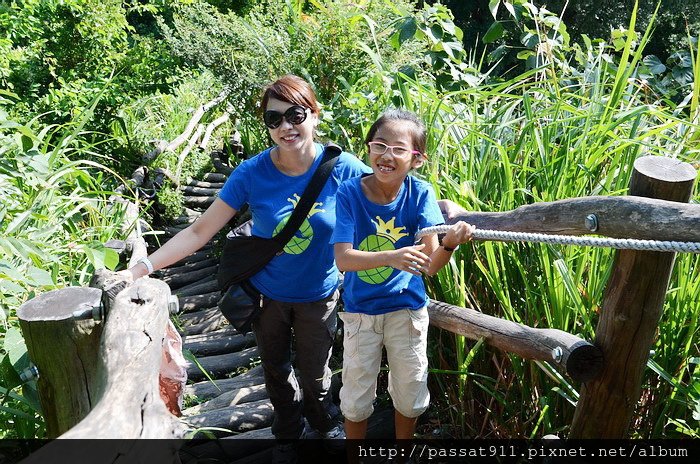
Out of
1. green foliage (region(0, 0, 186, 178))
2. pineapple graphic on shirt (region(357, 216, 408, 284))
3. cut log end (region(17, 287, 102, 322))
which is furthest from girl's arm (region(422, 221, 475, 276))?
green foliage (region(0, 0, 186, 178))

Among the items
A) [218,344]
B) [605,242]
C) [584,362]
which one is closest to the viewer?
[605,242]

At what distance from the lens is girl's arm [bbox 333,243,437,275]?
6.73ft

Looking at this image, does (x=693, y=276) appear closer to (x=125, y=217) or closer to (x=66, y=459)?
(x=66, y=459)

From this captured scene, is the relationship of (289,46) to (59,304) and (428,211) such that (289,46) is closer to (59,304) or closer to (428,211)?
(428,211)

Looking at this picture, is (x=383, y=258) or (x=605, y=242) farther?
(x=383, y=258)

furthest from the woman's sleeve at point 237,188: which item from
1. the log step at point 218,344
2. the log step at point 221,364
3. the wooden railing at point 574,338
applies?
the log step at point 218,344

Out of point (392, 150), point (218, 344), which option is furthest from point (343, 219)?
point (218, 344)

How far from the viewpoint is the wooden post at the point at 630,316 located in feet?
6.04

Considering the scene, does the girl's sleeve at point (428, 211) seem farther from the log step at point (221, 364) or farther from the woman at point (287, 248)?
the log step at point (221, 364)

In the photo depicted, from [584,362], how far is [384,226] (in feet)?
2.55

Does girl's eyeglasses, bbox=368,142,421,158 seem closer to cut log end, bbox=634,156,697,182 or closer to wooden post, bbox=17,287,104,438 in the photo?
cut log end, bbox=634,156,697,182

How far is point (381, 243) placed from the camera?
2332 mm

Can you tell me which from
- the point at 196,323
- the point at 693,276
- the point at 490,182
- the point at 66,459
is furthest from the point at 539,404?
the point at 196,323

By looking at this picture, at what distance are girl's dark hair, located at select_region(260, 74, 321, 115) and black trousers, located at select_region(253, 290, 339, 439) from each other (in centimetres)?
77
